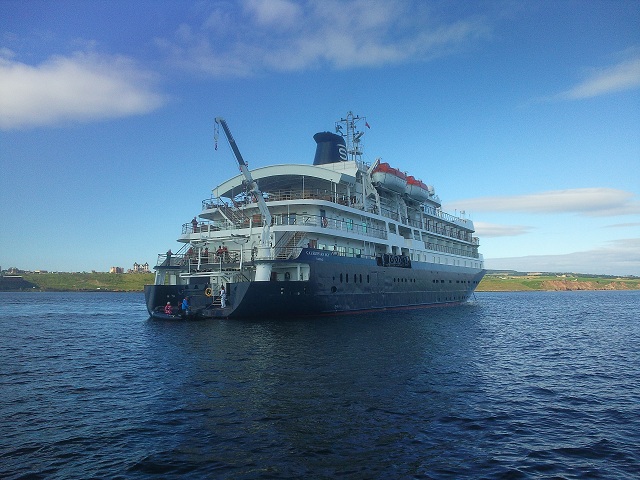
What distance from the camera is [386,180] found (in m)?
44.0

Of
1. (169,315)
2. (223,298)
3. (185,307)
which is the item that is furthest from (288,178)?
(169,315)

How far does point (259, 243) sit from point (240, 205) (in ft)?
22.5

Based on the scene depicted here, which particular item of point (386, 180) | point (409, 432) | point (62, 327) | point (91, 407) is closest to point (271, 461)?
point (409, 432)

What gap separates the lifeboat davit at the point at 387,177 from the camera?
43812mm

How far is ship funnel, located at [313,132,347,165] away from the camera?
47.3 meters

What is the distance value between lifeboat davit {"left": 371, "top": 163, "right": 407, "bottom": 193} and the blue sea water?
23390mm

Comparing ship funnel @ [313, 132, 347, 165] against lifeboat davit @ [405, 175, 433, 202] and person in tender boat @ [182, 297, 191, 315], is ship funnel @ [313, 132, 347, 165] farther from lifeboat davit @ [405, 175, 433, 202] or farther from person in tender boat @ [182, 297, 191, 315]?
person in tender boat @ [182, 297, 191, 315]

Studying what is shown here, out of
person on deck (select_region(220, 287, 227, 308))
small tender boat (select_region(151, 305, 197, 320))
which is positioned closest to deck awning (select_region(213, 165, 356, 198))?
person on deck (select_region(220, 287, 227, 308))

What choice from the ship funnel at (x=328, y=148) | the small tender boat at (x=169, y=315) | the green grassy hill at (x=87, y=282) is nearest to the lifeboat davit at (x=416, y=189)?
the ship funnel at (x=328, y=148)

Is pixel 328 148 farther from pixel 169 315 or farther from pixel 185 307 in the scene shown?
pixel 169 315

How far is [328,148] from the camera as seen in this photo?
47469 millimetres

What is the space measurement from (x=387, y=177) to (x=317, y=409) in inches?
1370

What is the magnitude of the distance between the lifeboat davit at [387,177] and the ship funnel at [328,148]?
5282mm

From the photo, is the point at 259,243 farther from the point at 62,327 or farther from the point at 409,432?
the point at 409,432
